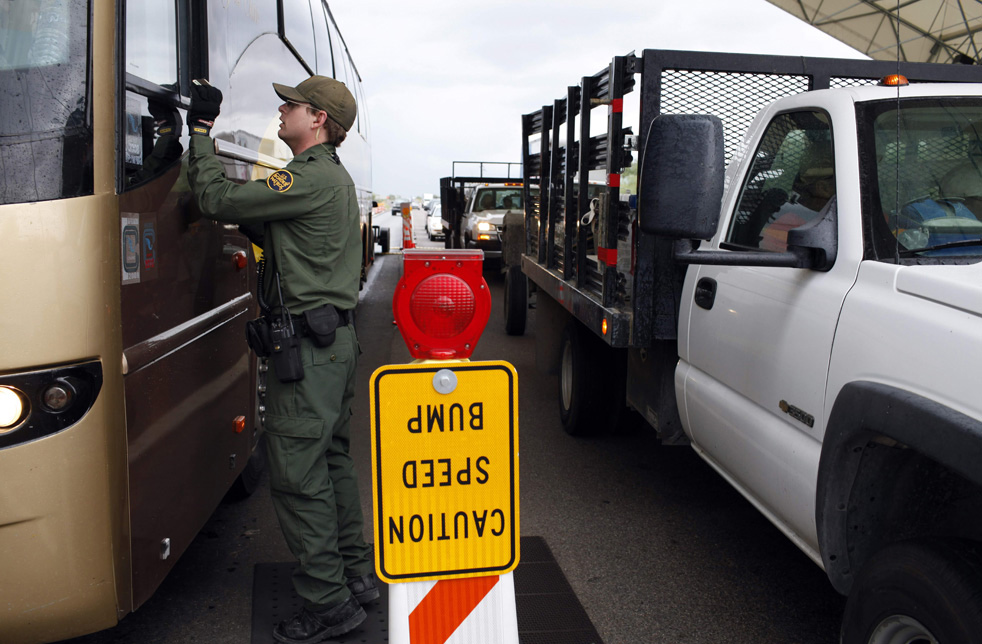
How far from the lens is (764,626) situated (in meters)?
3.44

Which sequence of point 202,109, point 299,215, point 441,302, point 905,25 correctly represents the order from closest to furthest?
point 441,302
point 202,109
point 299,215
point 905,25

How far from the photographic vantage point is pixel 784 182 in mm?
3348

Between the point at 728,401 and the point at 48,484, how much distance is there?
2369mm

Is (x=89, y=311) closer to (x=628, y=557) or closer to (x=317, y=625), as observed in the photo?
(x=317, y=625)

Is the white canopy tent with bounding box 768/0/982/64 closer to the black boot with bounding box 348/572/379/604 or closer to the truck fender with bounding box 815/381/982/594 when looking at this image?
the truck fender with bounding box 815/381/982/594

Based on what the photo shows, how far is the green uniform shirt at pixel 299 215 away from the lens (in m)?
2.93

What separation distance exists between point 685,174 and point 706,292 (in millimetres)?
1179

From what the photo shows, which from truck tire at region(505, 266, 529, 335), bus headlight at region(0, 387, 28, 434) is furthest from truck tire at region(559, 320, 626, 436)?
truck tire at region(505, 266, 529, 335)

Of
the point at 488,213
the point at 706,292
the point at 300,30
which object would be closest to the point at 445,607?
the point at 706,292

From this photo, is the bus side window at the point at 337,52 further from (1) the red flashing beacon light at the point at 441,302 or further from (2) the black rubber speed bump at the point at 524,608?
(1) the red flashing beacon light at the point at 441,302

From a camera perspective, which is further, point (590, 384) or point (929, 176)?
point (590, 384)

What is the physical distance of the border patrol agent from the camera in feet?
10.2

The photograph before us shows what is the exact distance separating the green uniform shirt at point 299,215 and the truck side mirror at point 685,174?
1.22 m

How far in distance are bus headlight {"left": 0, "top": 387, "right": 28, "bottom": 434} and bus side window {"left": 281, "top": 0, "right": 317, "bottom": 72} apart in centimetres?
374
